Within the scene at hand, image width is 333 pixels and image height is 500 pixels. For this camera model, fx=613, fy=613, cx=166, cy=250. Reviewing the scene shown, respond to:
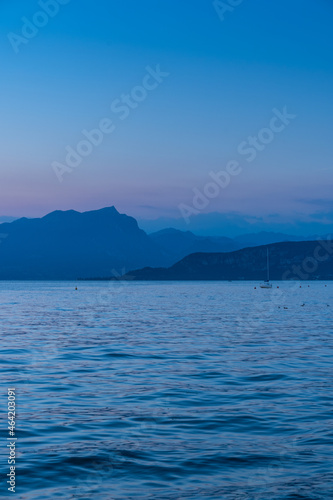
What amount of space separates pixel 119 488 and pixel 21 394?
496 inches

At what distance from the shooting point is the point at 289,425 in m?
20.8

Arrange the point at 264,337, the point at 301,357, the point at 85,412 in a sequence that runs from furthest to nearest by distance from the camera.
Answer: the point at 264,337 < the point at 301,357 < the point at 85,412

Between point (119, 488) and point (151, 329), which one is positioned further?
point (151, 329)

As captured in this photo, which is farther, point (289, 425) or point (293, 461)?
point (289, 425)

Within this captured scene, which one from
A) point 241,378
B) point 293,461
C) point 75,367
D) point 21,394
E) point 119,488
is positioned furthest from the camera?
point 75,367

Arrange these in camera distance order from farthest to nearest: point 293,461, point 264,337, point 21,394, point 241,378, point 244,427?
point 264,337
point 241,378
point 21,394
point 244,427
point 293,461

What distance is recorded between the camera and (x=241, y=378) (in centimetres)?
3084

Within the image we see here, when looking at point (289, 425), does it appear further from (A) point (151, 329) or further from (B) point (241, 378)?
(A) point (151, 329)

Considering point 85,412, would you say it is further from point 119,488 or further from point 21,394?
point 119,488

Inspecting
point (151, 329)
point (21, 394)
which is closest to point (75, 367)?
point (21, 394)

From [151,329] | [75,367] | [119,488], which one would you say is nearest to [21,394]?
[75,367]

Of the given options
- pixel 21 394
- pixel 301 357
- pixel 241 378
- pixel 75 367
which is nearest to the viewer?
pixel 21 394

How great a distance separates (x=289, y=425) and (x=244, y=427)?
5.13 ft

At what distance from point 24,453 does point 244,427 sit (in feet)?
24.2
